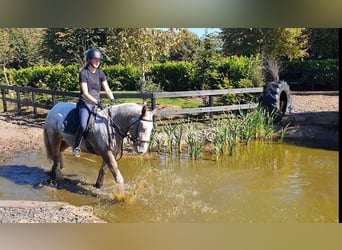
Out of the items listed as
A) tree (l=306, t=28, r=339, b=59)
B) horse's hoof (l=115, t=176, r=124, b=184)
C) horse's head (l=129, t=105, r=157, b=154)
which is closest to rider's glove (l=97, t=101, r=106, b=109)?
horse's head (l=129, t=105, r=157, b=154)

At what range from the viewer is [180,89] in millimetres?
4449

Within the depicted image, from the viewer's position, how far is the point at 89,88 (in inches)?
141

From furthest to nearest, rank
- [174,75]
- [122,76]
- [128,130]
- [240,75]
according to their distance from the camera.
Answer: [240,75]
[174,75]
[122,76]
[128,130]

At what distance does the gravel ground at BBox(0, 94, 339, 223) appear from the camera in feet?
11.1

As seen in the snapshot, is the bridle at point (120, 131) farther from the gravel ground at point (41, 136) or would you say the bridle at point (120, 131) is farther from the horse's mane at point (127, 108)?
the gravel ground at point (41, 136)

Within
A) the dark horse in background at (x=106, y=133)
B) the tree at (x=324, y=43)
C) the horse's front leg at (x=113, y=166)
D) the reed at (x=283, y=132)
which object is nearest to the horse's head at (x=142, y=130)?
the dark horse in background at (x=106, y=133)

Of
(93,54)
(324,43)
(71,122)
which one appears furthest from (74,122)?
(324,43)

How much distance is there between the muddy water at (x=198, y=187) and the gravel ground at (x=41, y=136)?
0.11 m

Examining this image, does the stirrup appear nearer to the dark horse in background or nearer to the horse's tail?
the dark horse in background

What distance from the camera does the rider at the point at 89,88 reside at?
3542 mm

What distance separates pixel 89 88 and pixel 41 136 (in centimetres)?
89

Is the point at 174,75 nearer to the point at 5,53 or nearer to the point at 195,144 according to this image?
the point at 195,144

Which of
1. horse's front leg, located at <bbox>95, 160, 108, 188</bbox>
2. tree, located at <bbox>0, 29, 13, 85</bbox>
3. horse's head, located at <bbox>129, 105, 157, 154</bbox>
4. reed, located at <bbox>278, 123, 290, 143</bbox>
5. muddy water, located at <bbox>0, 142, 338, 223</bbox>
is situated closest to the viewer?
horse's head, located at <bbox>129, 105, 157, 154</bbox>
